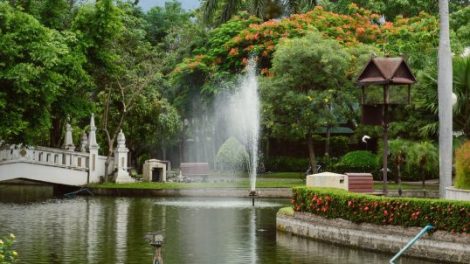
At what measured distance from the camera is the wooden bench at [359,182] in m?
34.1

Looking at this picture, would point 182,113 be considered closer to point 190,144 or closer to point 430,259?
point 190,144

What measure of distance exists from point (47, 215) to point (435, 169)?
21343mm

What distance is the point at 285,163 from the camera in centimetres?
6031

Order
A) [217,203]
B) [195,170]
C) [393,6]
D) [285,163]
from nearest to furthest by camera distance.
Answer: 1. [217,203]
2. [195,170]
3. [285,163]
4. [393,6]

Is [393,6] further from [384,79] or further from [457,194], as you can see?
[457,194]

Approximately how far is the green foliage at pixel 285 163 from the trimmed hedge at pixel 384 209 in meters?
33.5

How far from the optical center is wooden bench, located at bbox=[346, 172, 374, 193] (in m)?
34.1

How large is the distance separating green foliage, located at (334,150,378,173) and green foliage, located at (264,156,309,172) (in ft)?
30.7

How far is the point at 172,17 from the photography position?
77.5 meters

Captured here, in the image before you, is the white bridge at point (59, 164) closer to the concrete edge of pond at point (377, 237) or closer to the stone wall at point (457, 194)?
the concrete edge of pond at point (377, 237)

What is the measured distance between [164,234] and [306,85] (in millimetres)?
23328

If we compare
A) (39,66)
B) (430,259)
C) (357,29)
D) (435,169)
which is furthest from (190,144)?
(430,259)

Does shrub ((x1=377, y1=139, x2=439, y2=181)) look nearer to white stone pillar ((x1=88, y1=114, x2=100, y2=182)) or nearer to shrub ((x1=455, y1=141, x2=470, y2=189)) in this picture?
white stone pillar ((x1=88, y1=114, x2=100, y2=182))

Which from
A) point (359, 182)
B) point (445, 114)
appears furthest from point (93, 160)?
point (445, 114)
